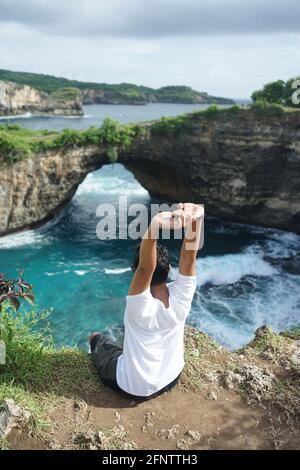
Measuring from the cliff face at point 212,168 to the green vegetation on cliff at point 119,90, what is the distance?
8164 centimetres

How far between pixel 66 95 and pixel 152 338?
97.3 meters

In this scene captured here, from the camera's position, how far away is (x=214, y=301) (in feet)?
58.3

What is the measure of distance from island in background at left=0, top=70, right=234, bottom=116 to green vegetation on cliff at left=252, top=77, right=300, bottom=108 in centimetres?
7296

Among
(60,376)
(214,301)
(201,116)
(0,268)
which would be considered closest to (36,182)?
(0,268)

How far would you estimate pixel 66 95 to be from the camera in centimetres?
9581

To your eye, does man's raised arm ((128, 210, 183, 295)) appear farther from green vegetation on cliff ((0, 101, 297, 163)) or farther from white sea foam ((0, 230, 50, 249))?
white sea foam ((0, 230, 50, 249))

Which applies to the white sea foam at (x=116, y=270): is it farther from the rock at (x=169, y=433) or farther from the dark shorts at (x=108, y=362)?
the rock at (x=169, y=433)

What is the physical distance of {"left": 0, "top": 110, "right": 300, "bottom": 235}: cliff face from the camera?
22219 millimetres

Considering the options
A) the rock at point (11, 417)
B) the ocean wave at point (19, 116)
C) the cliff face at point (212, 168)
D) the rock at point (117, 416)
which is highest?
the rock at point (11, 417)

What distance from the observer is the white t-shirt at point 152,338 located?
4688mm

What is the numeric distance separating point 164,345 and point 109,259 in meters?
16.5

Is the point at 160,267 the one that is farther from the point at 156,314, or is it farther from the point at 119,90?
the point at 119,90

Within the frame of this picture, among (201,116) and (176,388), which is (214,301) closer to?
(201,116)

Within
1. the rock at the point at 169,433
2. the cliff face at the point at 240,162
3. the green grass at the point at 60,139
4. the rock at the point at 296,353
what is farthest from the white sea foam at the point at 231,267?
the rock at the point at 169,433
